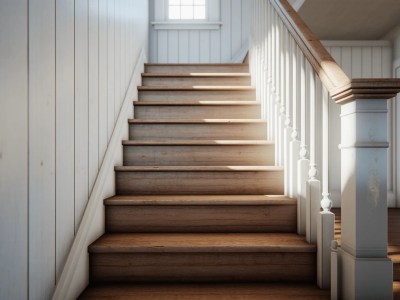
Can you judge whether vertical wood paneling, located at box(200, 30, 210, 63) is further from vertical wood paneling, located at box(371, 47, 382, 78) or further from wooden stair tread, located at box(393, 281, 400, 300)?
wooden stair tread, located at box(393, 281, 400, 300)

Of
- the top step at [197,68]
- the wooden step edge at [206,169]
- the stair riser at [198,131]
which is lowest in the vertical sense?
the wooden step edge at [206,169]

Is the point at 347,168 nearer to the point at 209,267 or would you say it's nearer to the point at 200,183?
the point at 209,267

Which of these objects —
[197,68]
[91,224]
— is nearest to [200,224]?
[91,224]

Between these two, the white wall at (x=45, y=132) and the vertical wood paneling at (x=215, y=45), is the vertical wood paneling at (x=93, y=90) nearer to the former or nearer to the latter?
the white wall at (x=45, y=132)

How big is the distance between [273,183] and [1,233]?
4.25 feet

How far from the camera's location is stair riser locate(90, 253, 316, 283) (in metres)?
1.40

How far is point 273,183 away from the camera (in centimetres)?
182

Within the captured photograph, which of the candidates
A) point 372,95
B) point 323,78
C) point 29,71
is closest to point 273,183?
point 323,78

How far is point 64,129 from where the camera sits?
1.18 metres

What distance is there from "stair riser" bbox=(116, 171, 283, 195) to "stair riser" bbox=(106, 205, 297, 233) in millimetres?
207

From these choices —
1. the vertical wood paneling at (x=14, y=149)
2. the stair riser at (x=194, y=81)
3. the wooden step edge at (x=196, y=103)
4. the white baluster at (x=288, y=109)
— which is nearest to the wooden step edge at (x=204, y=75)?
the stair riser at (x=194, y=81)

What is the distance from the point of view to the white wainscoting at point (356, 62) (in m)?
3.22

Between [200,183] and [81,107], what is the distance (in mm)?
Result: 729

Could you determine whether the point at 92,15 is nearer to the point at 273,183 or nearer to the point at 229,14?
the point at 273,183
